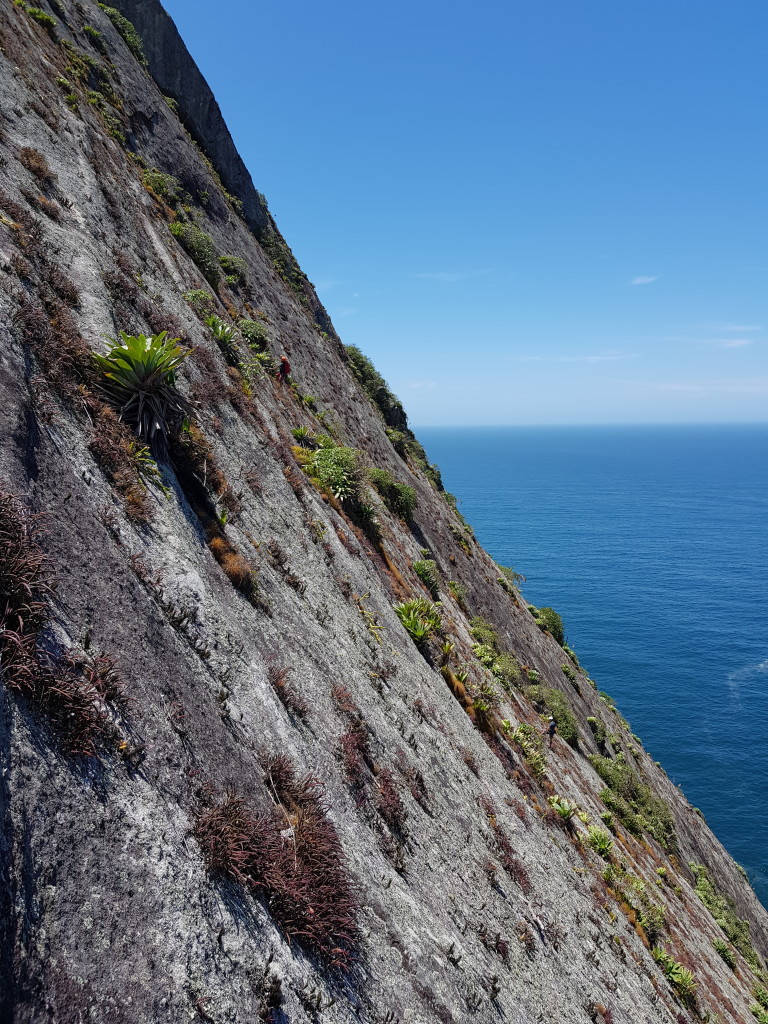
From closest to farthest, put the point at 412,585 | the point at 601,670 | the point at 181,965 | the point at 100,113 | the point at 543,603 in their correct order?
the point at 181,965 → the point at 100,113 → the point at 412,585 → the point at 601,670 → the point at 543,603

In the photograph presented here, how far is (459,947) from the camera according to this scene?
837cm

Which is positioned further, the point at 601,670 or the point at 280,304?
the point at 601,670

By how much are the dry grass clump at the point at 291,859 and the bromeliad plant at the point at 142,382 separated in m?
5.72

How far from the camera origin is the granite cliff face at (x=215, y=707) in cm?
433

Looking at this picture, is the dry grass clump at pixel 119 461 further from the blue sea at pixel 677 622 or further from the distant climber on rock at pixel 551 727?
the blue sea at pixel 677 622

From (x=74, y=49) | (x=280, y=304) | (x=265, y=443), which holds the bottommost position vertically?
(x=265, y=443)

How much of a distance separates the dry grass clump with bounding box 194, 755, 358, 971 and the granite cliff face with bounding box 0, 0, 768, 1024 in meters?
0.04

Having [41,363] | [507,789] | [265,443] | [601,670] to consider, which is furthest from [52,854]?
[601,670]

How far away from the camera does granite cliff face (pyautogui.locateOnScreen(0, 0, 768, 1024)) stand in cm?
433

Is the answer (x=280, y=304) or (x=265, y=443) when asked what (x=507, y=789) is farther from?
(x=280, y=304)

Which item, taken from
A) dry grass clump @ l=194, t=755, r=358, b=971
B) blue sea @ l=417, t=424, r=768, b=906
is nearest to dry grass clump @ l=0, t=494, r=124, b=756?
dry grass clump @ l=194, t=755, r=358, b=971

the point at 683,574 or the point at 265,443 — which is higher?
the point at 265,443

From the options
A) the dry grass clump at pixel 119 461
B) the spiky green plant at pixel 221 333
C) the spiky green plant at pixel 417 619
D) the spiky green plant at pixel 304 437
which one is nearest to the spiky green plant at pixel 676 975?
the spiky green plant at pixel 417 619

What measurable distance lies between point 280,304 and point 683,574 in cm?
11379
